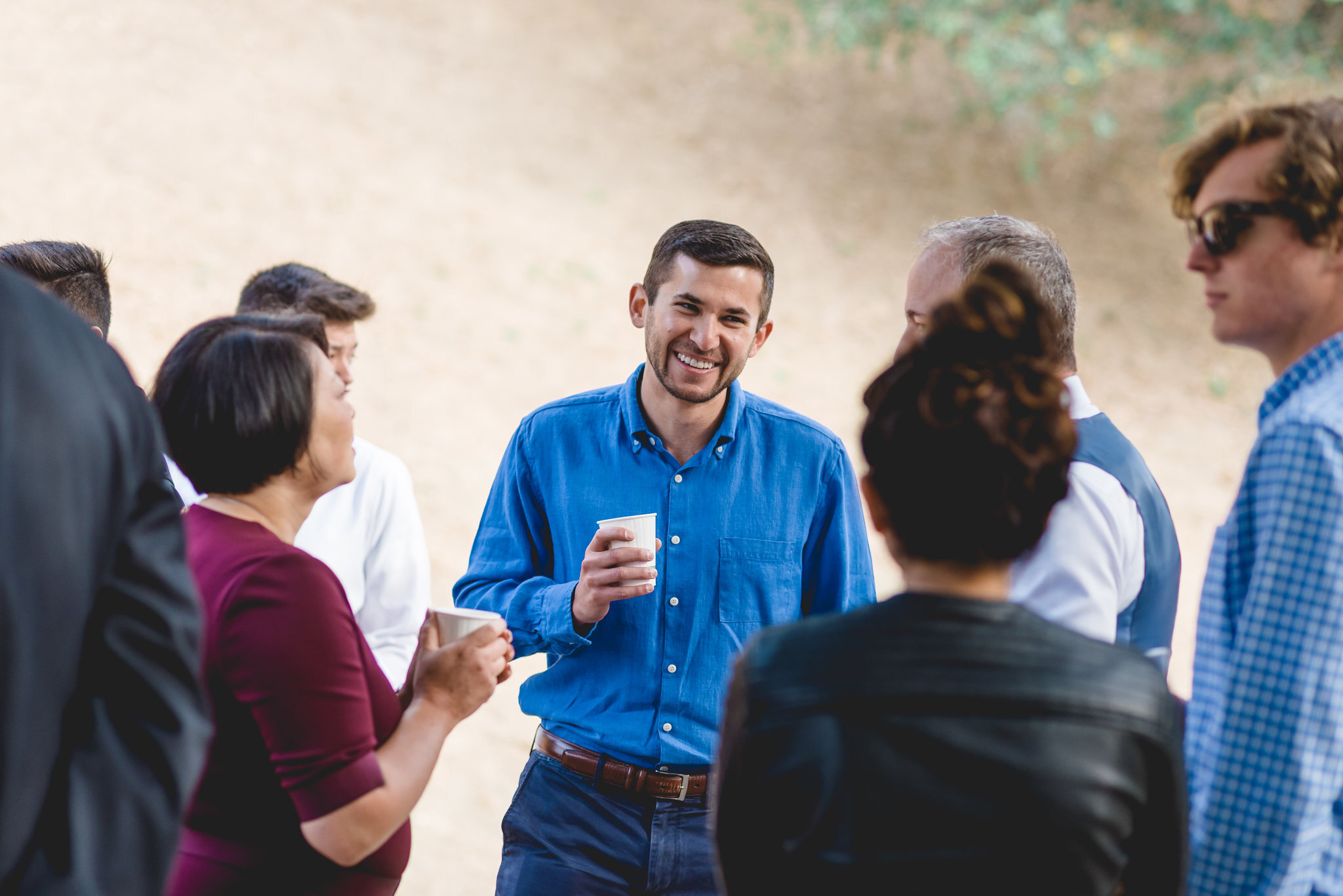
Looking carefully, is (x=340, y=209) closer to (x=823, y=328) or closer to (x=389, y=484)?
(x=823, y=328)

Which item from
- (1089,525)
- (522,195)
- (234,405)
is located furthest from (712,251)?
(522,195)

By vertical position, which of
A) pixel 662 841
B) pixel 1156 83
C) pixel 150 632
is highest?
pixel 1156 83

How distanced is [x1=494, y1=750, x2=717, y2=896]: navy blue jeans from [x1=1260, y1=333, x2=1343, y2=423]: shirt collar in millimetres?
1614

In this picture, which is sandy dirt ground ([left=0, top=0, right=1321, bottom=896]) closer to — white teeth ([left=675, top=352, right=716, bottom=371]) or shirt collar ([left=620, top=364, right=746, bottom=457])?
shirt collar ([left=620, top=364, right=746, bottom=457])

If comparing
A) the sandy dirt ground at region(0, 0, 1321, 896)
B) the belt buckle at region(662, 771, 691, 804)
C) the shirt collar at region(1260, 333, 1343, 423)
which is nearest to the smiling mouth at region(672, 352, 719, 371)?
the belt buckle at region(662, 771, 691, 804)

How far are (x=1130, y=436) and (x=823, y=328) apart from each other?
345cm

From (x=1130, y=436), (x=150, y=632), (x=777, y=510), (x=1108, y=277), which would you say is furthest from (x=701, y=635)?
(x=1108, y=277)

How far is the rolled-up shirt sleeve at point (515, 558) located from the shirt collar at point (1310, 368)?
5.51 ft

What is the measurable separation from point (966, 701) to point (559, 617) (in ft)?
4.91

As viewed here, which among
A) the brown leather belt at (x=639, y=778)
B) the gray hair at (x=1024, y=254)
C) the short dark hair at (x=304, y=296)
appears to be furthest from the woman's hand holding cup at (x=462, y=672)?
the short dark hair at (x=304, y=296)

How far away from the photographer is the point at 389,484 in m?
3.86

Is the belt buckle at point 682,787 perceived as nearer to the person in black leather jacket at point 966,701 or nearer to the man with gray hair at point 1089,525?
the man with gray hair at point 1089,525

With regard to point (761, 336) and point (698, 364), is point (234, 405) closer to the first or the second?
point (698, 364)

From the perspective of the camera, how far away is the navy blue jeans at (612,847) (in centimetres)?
264
